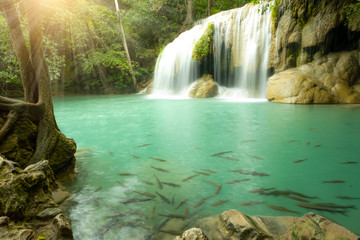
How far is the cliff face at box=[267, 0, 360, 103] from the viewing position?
9969 millimetres

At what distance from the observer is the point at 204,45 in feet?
50.1

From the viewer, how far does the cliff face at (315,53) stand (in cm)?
997

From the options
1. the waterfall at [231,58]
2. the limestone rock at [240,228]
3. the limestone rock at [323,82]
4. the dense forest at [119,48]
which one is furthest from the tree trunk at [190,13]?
the limestone rock at [240,228]

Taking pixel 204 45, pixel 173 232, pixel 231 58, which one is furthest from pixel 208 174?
pixel 204 45

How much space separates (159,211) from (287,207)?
1.45m

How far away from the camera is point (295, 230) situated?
158 cm

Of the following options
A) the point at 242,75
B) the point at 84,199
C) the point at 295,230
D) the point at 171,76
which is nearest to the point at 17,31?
the point at 84,199

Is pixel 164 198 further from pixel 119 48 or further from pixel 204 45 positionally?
pixel 119 48

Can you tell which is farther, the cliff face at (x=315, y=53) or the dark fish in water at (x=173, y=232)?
the cliff face at (x=315, y=53)

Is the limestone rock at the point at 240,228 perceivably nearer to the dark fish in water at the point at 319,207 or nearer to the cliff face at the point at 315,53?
the dark fish in water at the point at 319,207

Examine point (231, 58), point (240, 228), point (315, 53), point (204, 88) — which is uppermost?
point (231, 58)

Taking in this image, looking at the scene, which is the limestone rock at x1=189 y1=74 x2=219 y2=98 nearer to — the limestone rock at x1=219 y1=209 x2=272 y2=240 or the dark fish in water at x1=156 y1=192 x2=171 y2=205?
the dark fish in water at x1=156 y1=192 x2=171 y2=205

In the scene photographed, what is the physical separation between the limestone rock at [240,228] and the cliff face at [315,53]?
382 inches

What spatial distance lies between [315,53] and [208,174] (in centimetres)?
1147
